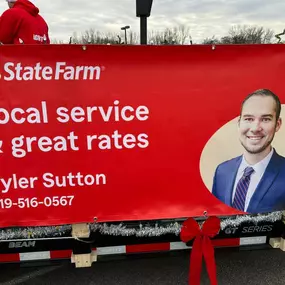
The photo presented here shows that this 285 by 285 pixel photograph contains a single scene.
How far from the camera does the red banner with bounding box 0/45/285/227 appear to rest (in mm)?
2137

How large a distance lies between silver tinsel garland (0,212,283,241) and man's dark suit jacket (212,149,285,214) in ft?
0.35

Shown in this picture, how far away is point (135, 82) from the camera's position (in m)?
2.20

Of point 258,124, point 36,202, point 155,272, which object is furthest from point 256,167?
point 36,202

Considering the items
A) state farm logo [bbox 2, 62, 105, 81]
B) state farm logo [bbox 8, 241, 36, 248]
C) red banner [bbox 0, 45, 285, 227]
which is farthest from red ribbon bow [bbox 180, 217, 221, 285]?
state farm logo [bbox 2, 62, 105, 81]

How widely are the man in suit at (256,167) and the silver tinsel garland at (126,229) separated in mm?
110

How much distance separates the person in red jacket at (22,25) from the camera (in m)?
3.38

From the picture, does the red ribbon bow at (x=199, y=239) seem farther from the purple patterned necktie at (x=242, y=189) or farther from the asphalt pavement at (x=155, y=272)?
the asphalt pavement at (x=155, y=272)

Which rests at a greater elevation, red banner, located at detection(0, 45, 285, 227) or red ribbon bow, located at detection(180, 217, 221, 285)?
red banner, located at detection(0, 45, 285, 227)

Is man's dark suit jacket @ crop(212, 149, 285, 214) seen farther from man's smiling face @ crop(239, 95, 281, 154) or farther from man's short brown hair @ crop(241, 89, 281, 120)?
man's short brown hair @ crop(241, 89, 281, 120)

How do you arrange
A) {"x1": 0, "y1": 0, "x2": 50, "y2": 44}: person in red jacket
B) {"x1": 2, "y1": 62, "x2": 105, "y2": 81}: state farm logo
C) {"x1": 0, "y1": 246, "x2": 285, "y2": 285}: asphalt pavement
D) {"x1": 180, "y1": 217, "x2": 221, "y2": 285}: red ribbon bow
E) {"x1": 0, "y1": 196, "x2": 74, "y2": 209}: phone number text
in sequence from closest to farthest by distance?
{"x1": 2, "y1": 62, "x2": 105, "y2": 81}: state farm logo
{"x1": 0, "y1": 196, "x2": 74, "y2": 209}: phone number text
{"x1": 180, "y1": 217, "x2": 221, "y2": 285}: red ribbon bow
{"x1": 0, "y1": 246, "x2": 285, "y2": 285}: asphalt pavement
{"x1": 0, "y1": 0, "x2": 50, "y2": 44}: person in red jacket

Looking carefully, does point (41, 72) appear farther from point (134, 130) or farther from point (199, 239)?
point (199, 239)

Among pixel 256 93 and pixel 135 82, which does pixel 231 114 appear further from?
pixel 135 82

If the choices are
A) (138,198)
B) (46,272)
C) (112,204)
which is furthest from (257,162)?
(46,272)

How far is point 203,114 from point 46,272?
74.4 inches
